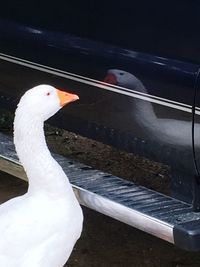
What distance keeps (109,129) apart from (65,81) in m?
0.34

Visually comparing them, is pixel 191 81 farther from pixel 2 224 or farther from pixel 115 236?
pixel 115 236

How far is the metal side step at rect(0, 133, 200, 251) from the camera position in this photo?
12.1 ft

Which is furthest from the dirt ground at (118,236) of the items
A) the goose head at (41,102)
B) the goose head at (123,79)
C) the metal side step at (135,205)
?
the goose head at (41,102)

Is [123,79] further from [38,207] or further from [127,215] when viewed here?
[38,207]

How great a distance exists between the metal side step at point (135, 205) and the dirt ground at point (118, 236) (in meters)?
0.60

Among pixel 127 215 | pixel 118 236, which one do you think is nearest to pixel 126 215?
pixel 127 215

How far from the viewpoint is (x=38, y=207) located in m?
3.70

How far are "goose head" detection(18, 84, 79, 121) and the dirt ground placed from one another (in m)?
1.24

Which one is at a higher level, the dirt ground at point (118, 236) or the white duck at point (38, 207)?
the white duck at point (38, 207)

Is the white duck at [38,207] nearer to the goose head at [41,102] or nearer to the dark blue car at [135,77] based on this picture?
the goose head at [41,102]

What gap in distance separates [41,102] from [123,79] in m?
0.49

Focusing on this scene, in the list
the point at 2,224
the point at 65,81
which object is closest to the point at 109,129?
the point at 65,81

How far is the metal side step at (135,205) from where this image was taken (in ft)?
12.1

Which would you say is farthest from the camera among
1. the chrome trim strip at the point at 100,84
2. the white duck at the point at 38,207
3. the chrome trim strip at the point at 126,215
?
the chrome trim strip at the point at 100,84
